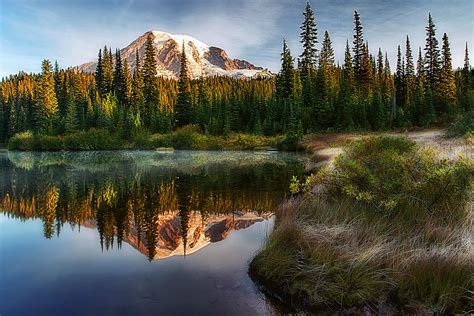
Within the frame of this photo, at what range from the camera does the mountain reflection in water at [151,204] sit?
10375 mm

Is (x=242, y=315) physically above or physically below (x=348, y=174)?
below

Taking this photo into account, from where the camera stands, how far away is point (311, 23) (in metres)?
66.6

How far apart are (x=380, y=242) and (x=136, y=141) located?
5312cm

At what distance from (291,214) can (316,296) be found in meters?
3.06

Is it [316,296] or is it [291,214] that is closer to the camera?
[316,296]

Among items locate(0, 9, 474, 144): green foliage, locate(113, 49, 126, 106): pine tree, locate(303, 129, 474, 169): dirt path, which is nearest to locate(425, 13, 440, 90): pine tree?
locate(0, 9, 474, 144): green foliage

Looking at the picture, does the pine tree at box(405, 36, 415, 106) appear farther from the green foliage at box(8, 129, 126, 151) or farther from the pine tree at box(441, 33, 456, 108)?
the green foliage at box(8, 129, 126, 151)

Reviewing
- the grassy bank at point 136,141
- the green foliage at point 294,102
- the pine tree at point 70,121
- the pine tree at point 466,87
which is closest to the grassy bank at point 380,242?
the green foliage at point 294,102

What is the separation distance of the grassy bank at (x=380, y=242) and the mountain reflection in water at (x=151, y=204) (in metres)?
3.02

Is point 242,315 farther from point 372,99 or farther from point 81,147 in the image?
point 81,147

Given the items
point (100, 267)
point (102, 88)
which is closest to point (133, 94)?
point (102, 88)

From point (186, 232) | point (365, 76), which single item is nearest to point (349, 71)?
point (365, 76)

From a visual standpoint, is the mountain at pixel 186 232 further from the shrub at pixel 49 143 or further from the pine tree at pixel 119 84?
the pine tree at pixel 119 84

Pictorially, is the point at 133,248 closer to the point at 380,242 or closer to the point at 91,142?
the point at 380,242
